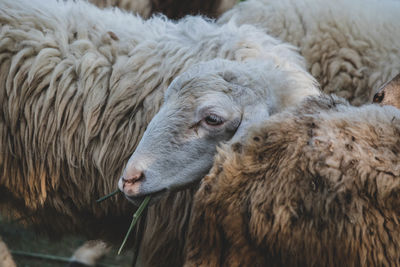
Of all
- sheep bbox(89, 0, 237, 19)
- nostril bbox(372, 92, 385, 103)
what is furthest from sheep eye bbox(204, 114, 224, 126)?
sheep bbox(89, 0, 237, 19)

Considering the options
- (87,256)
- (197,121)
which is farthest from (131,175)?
(87,256)

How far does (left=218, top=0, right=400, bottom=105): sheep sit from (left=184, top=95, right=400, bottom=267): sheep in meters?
1.40

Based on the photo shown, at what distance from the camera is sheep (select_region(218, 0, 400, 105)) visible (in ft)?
12.0

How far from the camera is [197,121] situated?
243 centimetres

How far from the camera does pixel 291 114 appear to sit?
7.50 feet

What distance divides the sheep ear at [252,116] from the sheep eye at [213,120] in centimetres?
8

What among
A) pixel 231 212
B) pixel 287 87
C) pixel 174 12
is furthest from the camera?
pixel 174 12

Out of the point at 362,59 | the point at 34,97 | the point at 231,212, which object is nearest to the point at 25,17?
the point at 34,97

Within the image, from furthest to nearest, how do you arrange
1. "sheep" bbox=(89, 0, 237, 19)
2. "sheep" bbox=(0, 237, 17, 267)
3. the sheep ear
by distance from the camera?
"sheep" bbox=(89, 0, 237, 19), "sheep" bbox=(0, 237, 17, 267), the sheep ear

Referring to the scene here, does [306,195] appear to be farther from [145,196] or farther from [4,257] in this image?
[4,257]

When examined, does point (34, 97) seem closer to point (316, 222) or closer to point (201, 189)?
point (201, 189)

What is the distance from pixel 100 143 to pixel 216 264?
3.75ft

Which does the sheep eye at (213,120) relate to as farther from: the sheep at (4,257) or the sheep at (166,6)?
the sheep at (166,6)

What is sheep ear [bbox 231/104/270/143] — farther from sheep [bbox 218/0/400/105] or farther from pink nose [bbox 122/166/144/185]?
sheep [bbox 218/0/400/105]
